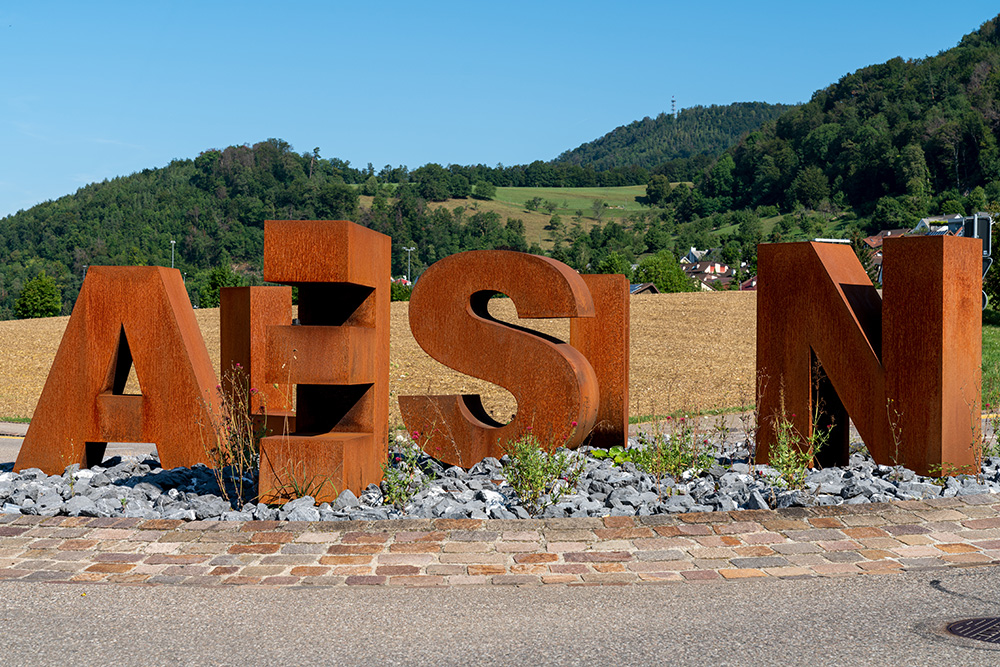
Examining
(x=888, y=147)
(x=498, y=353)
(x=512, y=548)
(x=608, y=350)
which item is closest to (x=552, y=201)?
(x=888, y=147)

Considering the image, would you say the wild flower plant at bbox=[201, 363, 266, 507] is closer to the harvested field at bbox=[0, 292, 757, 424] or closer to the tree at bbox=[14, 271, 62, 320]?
the harvested field at bbox=[0, 292, 757, 424]

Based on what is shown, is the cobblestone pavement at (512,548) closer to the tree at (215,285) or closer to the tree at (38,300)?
the tree at (215,285)

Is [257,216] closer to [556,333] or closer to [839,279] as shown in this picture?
[556,333]

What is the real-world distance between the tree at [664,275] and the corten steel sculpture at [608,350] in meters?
58.8

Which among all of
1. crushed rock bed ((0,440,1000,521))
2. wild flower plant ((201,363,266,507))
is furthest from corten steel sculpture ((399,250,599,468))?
wild flower plant ((201,363,266,507))

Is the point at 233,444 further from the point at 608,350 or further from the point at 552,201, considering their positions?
the point at 552,201

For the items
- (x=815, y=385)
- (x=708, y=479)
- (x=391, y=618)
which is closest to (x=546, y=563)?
(x=391, y=618)

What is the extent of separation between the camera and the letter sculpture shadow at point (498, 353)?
25.1ft

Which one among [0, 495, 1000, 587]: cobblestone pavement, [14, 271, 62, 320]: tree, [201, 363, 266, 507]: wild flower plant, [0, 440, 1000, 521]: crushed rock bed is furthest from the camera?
[14, 271, 62, 320]: tree

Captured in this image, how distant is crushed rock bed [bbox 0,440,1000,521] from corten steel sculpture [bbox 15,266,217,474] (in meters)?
0.24

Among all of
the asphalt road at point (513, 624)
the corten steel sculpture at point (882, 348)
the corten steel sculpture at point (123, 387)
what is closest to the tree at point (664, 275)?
the corten steel sculpture at point (882, 348)

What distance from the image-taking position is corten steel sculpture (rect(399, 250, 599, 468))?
25.1 ft

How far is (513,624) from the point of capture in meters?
4.04

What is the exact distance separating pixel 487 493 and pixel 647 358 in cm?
1671
